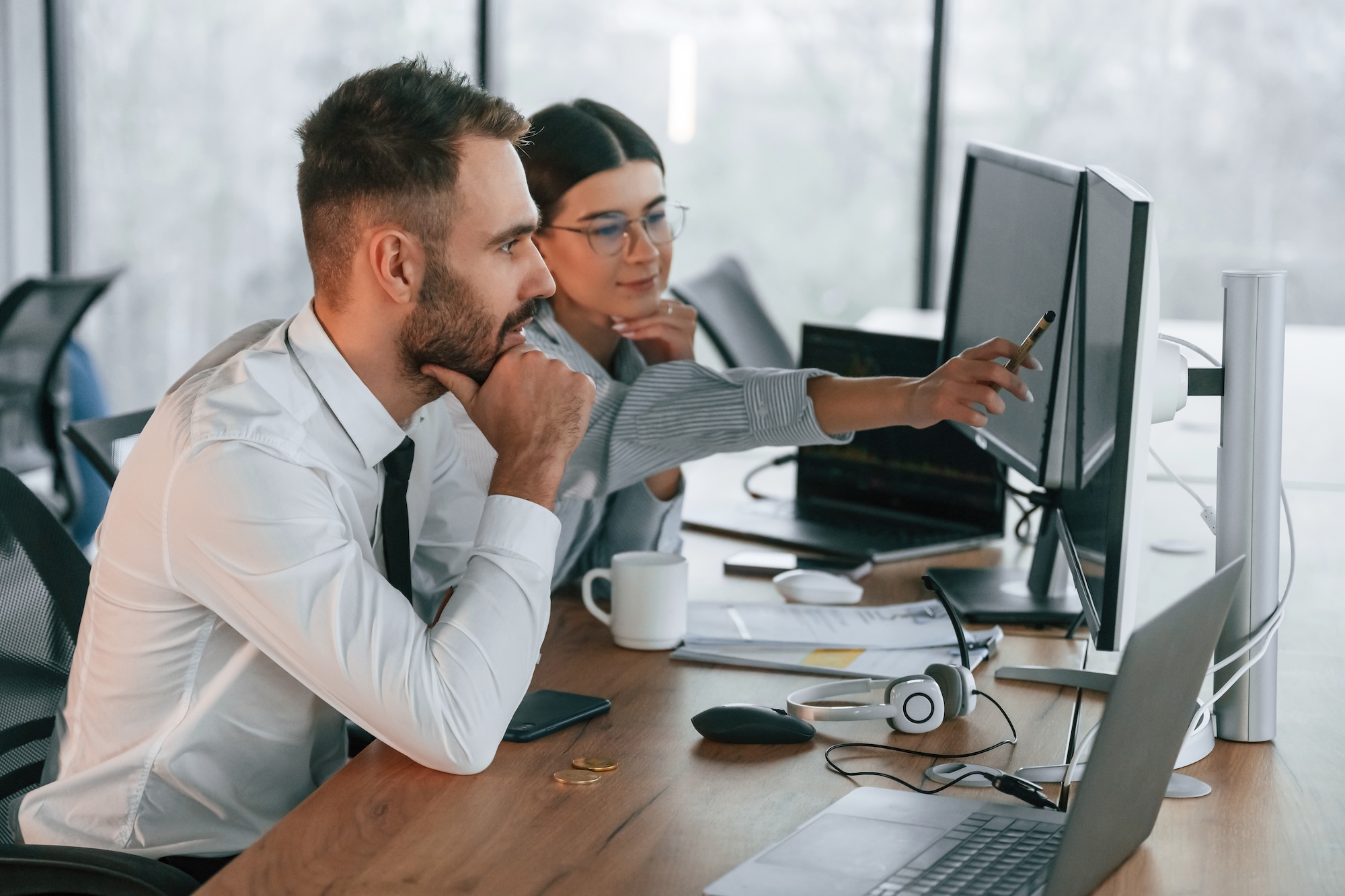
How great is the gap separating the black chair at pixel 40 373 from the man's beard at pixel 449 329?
94.2 inches

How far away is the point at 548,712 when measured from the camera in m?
1.25

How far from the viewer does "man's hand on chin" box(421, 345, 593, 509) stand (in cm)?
124

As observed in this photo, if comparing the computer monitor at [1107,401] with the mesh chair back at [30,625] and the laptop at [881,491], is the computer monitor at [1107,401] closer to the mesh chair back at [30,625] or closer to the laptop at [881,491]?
the laptop at [881,491]

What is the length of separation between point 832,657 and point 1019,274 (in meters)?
0.51

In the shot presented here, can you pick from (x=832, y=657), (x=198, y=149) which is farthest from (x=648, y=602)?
(x=198, y=149)

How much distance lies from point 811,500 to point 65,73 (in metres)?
4.19

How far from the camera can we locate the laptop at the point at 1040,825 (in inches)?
32.2

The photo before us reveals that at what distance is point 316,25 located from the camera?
16.1ft

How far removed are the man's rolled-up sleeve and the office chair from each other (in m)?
1.89

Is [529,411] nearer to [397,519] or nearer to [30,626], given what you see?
[397,519]

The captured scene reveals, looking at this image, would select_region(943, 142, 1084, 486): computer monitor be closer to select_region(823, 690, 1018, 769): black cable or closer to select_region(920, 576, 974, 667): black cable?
Result: select_region(920, 576, 974, 667): black cable

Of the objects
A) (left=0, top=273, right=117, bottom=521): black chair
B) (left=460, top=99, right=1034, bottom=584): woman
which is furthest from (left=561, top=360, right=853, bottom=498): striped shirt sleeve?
(left=0, top=273, right=117, bottom=521): black chair

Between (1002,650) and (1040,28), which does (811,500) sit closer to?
(1002,650)

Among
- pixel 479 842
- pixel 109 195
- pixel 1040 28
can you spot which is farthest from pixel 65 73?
pixel 479 842
